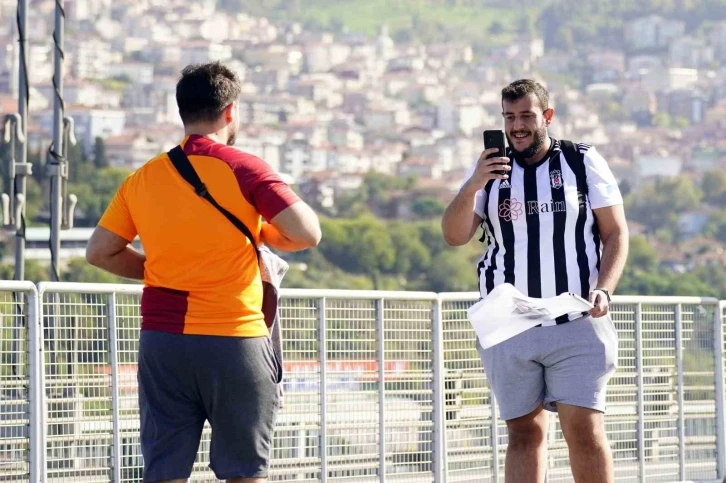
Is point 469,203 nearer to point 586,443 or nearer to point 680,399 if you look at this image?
point 586,443

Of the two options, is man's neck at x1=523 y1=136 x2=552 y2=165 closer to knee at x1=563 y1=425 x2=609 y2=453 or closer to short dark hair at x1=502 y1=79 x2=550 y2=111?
short dark hair at x1=502 y1=79 x2=550 y2=111

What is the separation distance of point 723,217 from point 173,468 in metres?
133

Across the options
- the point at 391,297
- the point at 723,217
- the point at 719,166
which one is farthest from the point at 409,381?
the point at 719,166

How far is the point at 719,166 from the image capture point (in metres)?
163

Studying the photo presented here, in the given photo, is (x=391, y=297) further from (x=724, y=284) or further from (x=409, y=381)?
(x=724, y=284)

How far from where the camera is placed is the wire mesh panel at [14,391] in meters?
5.41

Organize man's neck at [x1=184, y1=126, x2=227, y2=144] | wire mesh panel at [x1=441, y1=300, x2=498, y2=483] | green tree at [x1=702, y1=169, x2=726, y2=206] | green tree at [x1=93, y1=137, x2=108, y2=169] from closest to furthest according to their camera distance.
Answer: man's neck at [x1=184, y1=126, x2=227, y2=144] → wire mesh panel at [x1=441, y1=300, x2=498, y2=483] → green tree at [x1=93, y1=137, x2=108, y2=169] → green tree at [x1=702, y1=169, x2=726, y2=206]

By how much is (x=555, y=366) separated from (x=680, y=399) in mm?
2884

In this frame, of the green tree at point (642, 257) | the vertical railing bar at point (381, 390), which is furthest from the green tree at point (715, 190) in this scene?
the vertical railing bar at point (381, 390)

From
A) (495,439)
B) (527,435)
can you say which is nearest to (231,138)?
(527,435)

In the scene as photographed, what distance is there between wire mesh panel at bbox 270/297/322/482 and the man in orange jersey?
72.9 inches

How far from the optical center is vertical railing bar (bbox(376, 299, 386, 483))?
6.55m

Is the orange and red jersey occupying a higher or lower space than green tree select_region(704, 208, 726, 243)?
lower

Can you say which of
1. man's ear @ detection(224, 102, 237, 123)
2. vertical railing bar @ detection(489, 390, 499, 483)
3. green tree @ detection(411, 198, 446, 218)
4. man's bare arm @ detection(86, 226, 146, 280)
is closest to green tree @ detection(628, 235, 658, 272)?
green tree @ detection(411, 198, 446, 218)
